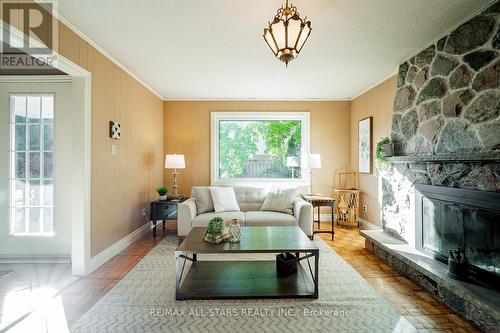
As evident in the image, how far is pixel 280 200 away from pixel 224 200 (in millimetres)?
886

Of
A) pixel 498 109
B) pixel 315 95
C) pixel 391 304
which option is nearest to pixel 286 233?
pixel 391 304

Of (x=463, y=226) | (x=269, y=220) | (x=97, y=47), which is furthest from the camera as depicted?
(x=269, y=220)

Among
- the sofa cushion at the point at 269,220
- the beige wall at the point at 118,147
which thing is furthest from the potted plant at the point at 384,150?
the beige wall at the point at 118,147

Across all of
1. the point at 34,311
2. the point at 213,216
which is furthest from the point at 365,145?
the point at 34,311

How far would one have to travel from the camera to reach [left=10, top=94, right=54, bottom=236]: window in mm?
3215

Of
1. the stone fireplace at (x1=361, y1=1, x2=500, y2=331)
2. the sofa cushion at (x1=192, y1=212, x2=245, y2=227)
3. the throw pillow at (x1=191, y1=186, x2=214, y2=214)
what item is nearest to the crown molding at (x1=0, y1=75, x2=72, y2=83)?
the throw pillow at (x1=191, y1=186, x2=214, y2=214)

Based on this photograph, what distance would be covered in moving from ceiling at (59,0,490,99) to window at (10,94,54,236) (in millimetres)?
1172

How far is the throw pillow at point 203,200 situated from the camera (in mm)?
4059

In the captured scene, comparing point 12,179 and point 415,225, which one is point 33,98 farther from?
point 415,225

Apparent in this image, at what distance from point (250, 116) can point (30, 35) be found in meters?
3.70

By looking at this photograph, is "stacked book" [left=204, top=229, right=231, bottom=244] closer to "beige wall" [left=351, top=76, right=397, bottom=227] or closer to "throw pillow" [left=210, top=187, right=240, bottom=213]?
"throw pillow" [left=210, top=187, right=240, bottom=213]

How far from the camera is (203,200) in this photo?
412 cm

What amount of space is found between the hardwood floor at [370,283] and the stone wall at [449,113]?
2.08ft

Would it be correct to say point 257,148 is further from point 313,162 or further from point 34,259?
point 34,259
